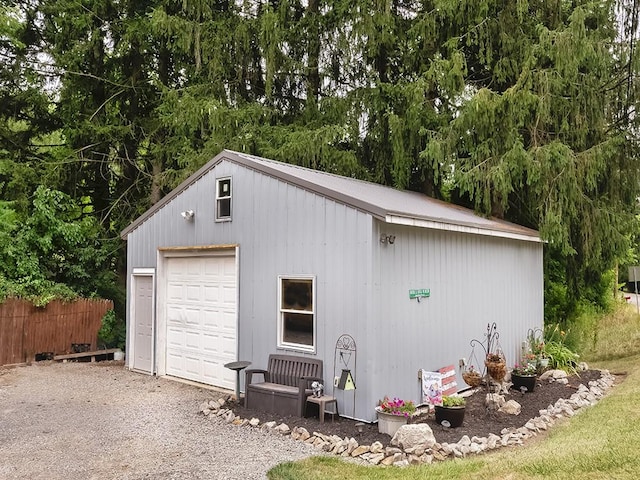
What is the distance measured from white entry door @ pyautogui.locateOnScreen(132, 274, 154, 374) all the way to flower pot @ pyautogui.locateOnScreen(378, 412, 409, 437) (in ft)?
18.0

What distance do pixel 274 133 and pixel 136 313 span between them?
5887mm

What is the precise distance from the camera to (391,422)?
631 cm

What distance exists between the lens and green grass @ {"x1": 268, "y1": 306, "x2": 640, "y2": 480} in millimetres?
4664

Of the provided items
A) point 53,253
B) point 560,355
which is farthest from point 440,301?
point 53,253

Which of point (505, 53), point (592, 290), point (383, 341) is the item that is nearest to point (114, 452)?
point (383, 341)

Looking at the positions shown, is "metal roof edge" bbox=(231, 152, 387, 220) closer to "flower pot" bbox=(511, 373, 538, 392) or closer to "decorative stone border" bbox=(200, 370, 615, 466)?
"decorative stone border" bbox=(200, 370, 615, 466)

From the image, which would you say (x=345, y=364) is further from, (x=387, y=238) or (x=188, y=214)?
(x=188, y=214)

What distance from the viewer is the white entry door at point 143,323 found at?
10.3m

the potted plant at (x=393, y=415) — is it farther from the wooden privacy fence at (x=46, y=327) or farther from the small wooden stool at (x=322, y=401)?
the wooden privacy fence at (x=46, y=327)

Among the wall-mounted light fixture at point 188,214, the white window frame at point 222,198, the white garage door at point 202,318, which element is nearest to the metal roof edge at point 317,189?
the white window frame at point 222,198

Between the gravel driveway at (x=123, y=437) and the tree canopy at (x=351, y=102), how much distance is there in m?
6.72

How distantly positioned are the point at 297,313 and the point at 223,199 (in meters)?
2.53

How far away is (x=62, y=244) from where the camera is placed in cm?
1348

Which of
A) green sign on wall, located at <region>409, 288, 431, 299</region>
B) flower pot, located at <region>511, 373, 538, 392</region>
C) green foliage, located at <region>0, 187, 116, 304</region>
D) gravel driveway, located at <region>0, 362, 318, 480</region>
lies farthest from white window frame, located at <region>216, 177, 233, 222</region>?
flower pot, located at <region>511, 373, 538, 392</region>
